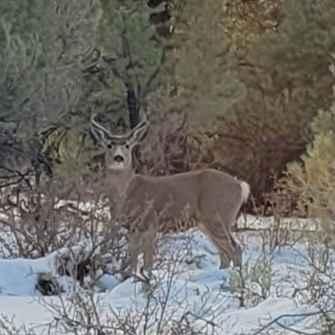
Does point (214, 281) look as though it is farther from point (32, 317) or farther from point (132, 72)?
point (132, 72)

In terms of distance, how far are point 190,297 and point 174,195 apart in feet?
12.2

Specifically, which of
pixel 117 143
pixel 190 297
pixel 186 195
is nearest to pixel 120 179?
pixel 117 143

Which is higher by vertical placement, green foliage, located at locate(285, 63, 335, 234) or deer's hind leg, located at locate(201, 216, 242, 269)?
green foliage, located at locate(285, 63, 335, 234)

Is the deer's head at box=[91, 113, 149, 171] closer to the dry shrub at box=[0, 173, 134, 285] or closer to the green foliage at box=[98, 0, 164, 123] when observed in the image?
the dry shrub at box=[0, 173, 134, 285]

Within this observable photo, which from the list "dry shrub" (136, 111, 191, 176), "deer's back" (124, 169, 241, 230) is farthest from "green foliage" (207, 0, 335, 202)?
"deer's back" (124, 169, 241, 230)

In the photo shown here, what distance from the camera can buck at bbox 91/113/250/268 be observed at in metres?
11.8

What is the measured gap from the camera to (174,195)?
12141 mm

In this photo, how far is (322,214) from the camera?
10.9 meters

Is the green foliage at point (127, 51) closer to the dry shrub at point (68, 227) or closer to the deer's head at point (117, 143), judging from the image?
the deer's head at point (117, 143)

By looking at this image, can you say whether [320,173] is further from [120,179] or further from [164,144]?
[164,144]

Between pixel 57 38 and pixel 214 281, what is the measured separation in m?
2.86

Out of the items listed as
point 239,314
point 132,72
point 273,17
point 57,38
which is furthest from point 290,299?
point 273,17

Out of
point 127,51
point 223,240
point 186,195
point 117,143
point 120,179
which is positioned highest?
point 127,51

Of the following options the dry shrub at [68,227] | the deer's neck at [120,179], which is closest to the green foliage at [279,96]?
the deer's neck at [120,179]
